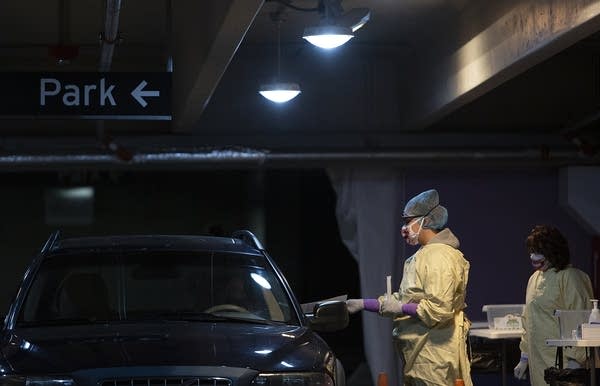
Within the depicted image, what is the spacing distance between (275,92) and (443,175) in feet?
11.2

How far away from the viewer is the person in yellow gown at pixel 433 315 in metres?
7.72

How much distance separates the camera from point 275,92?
40.9 feet

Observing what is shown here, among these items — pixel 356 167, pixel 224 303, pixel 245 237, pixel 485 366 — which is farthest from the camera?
pixel 356 167

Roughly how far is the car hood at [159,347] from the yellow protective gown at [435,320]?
2.07m

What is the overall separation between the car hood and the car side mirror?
48cm

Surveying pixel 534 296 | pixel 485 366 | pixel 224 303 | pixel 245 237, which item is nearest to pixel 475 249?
pixel 485 366

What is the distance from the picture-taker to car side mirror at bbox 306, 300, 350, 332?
6.28 meters

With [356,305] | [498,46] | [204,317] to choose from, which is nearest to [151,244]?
[204,317]

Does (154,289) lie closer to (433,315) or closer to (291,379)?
(291,379)

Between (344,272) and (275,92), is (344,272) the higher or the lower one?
the lower one

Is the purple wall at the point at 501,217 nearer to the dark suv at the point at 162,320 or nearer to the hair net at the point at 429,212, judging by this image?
the hair net at the point at 429,212

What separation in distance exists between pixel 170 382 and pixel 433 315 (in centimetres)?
286

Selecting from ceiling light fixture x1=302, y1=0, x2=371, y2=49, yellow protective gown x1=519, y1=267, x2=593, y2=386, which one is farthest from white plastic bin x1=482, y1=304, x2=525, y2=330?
ceiling light fixture x1=302, y1=0, x2=371, y2=49

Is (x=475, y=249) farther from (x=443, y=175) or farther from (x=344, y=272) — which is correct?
(x=344, y=272)
